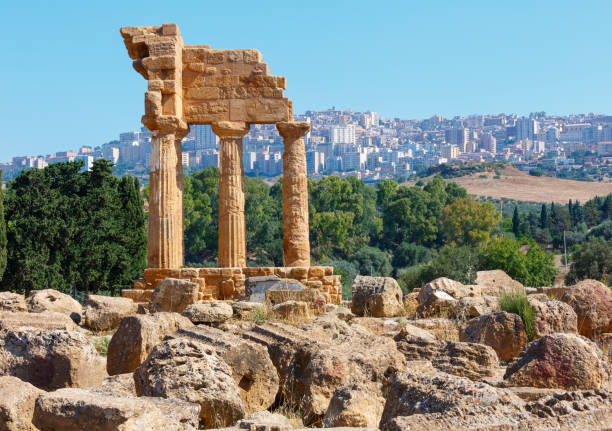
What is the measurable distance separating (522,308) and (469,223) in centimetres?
7205

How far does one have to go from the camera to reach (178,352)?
7.60 metres

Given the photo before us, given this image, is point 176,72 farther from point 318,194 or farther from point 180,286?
point 318,194

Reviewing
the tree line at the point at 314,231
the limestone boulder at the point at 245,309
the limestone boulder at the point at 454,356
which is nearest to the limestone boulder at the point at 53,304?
the limestone boulder at the point at 245,309

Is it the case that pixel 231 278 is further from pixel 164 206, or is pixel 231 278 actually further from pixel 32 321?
pixel 32 321

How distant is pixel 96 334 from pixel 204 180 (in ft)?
218

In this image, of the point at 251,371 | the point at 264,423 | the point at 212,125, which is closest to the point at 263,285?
the point at 212,125

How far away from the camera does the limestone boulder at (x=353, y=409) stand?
6.71 m

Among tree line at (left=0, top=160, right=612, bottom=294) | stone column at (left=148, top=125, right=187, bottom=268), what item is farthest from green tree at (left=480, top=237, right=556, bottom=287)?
stone column at (left=148, top=125, right=187, bottom=268)

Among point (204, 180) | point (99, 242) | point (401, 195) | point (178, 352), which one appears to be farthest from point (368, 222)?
point (178, 352)

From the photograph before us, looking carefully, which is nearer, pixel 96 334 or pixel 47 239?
pixel 96 334

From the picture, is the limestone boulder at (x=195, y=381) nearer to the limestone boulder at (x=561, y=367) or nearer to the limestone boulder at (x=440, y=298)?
the limestone boulder at (x=561, y=367)

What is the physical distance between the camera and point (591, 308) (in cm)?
1260

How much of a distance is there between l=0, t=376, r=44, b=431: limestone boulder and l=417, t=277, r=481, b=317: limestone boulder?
30.9 ft

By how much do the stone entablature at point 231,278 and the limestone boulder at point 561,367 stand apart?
1098 centimetres
